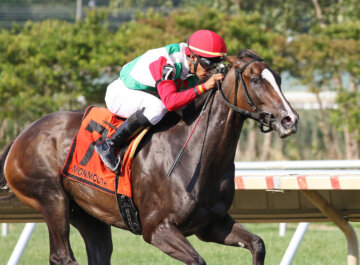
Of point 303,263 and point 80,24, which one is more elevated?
point 303,263

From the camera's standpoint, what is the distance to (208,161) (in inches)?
175

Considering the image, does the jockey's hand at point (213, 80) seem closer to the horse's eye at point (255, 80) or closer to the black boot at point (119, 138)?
the horse's eye at point (255, 80)

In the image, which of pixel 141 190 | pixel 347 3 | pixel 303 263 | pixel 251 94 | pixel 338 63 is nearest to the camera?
pixel 251 94

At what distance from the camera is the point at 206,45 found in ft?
14.8

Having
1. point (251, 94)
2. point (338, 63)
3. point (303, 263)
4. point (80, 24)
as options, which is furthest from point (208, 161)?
point (80, 24)

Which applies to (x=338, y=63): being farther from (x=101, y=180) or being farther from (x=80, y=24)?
(x=101, y=180)

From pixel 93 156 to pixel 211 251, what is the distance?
133 inches

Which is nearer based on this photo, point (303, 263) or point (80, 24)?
point (303, 263)

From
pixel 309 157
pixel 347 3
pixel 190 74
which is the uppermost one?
pixel 190 74

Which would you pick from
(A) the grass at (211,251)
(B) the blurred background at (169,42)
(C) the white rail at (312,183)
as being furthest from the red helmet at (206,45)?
(B) the blurred background at (169,42)

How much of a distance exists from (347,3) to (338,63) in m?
4.48

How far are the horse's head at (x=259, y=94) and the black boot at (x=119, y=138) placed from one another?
555mm

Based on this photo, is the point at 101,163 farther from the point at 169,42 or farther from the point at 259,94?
the point at 169,42

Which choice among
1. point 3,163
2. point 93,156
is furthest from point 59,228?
point 3,163
